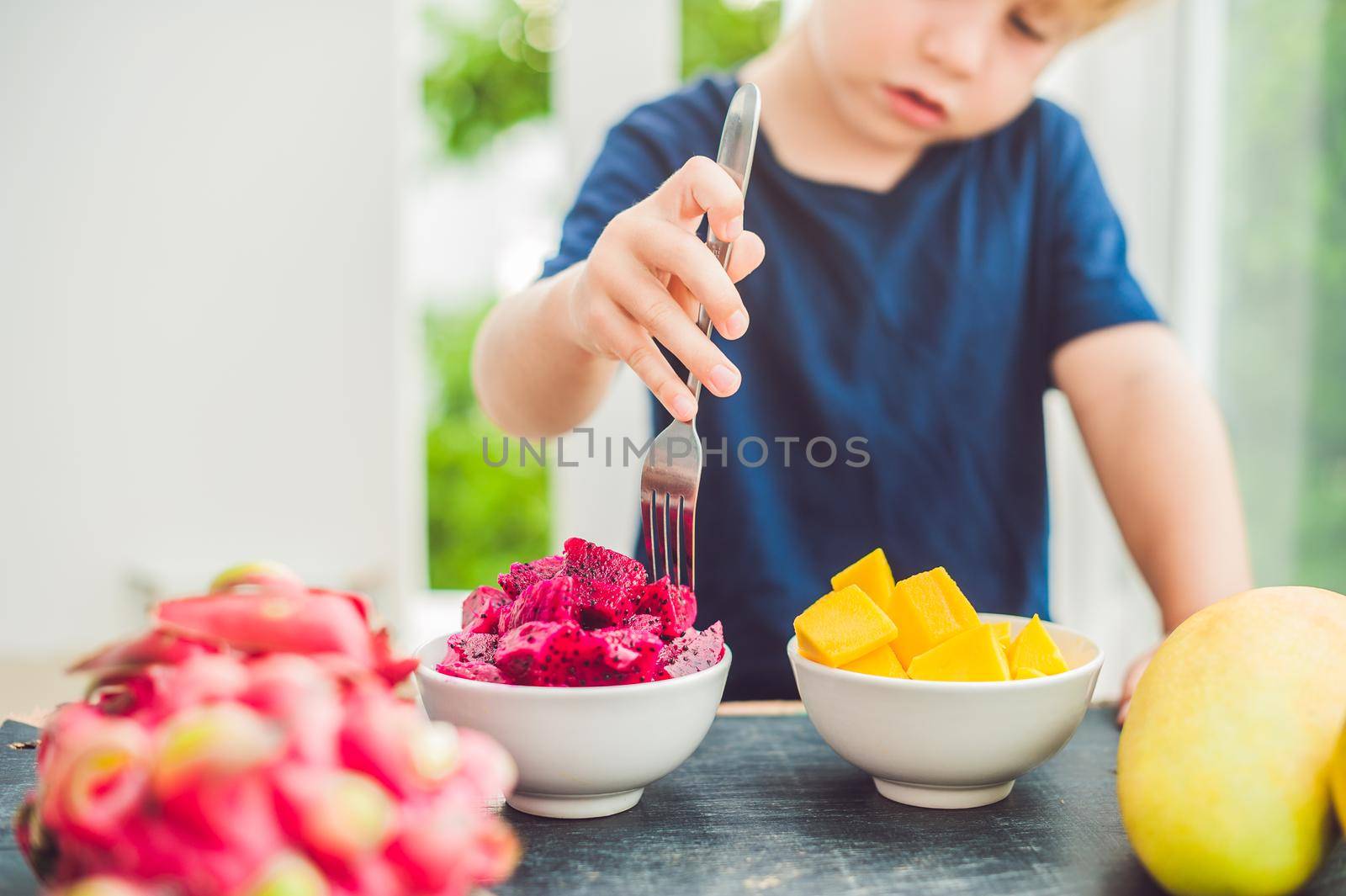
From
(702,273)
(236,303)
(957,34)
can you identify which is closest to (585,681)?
(702,273)

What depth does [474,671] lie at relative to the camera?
0.64 metres

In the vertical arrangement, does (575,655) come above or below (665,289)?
below

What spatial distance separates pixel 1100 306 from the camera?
4.01 ft

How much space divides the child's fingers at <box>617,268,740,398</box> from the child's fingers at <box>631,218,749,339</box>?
0.02 metres

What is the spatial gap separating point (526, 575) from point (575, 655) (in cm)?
11

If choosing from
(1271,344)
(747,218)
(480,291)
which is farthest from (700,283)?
(480,291)

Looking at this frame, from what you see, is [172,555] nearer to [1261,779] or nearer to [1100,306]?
[1100,306]

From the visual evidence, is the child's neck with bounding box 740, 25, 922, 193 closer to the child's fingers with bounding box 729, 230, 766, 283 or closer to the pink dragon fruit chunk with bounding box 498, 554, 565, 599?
the child's fingers with bounding box 729, 230, 766, 283

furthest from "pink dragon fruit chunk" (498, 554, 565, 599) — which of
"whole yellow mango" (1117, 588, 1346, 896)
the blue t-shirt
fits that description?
the blue t-shirt

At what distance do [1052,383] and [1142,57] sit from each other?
3.97 ft

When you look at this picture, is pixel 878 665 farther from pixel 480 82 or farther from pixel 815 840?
pixel 480 82

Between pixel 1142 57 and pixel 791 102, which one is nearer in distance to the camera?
pixel 791 102

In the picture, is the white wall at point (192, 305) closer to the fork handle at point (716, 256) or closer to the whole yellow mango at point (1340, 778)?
the fork handle at point (716, 256)

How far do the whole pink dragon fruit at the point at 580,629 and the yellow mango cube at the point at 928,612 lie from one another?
128mm
